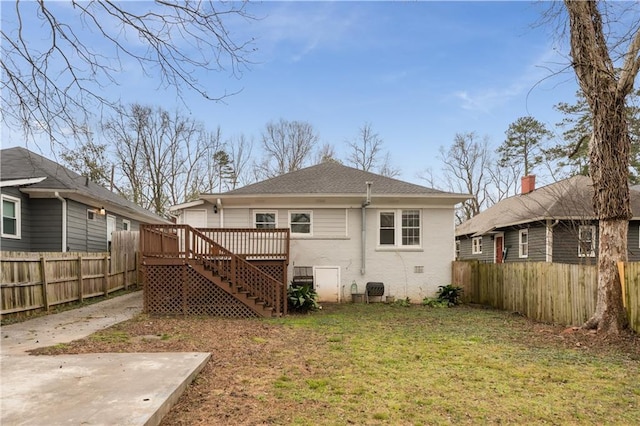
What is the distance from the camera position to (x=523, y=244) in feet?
56.4

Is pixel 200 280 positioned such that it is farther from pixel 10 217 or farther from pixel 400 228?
pixel 400 228

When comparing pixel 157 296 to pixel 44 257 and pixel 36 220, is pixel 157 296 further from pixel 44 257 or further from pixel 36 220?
pixel 36 220

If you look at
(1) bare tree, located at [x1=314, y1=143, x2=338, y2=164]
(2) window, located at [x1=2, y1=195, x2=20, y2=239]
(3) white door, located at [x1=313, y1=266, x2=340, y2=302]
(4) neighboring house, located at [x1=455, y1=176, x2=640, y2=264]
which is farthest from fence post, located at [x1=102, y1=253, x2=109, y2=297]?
(1) bare tree, located at [x1=314, y1=143, x2=338, y2=164]

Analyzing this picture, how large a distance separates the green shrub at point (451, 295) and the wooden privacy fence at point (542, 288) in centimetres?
41

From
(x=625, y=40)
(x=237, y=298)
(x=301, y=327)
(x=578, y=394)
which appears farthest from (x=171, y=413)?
(x=625, y=40)

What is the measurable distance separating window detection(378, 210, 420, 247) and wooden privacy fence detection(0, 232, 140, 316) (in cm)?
896

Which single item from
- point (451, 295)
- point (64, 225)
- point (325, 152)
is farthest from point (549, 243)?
point (325, 152)

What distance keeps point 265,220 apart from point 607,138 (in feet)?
29.9

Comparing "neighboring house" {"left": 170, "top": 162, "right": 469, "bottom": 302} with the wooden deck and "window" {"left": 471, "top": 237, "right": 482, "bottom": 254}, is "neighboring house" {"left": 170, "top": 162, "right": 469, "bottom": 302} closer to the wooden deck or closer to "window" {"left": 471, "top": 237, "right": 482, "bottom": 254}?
the wooden deck

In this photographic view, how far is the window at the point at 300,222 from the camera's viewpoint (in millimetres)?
12891

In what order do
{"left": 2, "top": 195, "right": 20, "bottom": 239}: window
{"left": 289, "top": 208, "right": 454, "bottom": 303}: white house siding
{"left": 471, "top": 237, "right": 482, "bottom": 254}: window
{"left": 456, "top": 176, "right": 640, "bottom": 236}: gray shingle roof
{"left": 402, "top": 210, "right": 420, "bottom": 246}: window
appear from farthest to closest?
{"left": 471, "top": 237, "right": 482, "bottom": 254}: window → {"left": 456, "top": 176, "right": 640, "bottom": 236}: gray shingle roof → {"left": 402, "top": 210, "right": 420, "bottom": 246}: window → {"left": 289, "top": 208, "right": 454, "bottom": 303}: white house siding → {"left": 2, "top": 195, "right": 20, "bottom": 239}: window

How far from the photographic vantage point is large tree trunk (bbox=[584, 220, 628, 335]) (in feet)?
23.4

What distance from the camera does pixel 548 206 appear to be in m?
15.9

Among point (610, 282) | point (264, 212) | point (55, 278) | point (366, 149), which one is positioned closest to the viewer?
point (610, 282)
